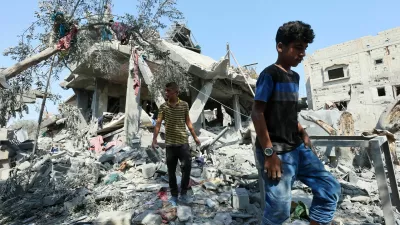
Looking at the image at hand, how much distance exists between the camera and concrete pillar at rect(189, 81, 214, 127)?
9922mm

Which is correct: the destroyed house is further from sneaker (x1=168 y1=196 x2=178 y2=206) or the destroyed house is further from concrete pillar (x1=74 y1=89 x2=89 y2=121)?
sneaker (x1=168 y1=196 x2=178 y2=206)

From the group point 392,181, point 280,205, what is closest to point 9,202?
point 280,205

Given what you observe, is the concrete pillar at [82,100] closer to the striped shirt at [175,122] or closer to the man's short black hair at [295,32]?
the striped shirt at [175,122]

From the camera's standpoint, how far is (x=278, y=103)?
68.8 inches

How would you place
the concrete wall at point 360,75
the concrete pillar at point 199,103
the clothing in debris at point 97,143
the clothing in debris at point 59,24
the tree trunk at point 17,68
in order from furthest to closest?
the concrete wall at point 360,75 → the concrete pillar at point 199,103 → the clothing in debris at point 97,143 → the clothing in debris at point 59,24 → the tree trunk at point 17,68

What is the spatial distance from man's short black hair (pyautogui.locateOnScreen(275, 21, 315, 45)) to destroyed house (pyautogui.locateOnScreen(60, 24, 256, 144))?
19.8ft

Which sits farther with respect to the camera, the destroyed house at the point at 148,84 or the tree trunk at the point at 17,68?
the destroyed house at the point at 148,84

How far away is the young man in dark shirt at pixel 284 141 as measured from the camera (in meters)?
1.62

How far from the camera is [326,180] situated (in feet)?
5.87

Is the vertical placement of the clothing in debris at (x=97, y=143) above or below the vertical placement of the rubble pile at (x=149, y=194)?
above

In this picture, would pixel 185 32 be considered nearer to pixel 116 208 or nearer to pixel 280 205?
pixel 116 208

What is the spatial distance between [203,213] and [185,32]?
16.1 m

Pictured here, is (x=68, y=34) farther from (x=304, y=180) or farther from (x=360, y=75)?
(x=360, y=75)

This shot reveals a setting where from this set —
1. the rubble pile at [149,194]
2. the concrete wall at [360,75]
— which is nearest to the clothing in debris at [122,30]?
the rubble pile at [149,194]
